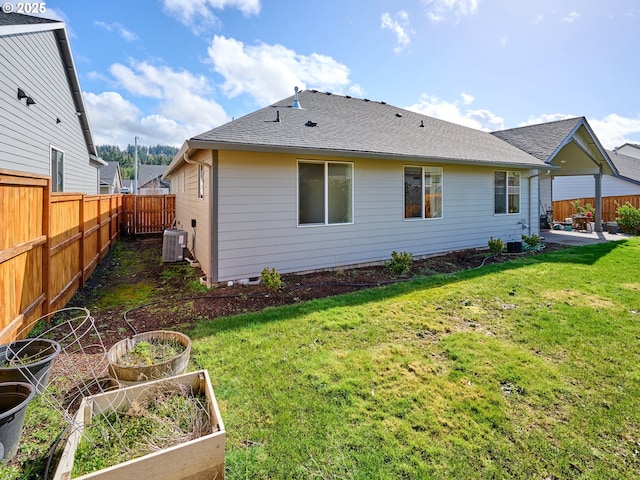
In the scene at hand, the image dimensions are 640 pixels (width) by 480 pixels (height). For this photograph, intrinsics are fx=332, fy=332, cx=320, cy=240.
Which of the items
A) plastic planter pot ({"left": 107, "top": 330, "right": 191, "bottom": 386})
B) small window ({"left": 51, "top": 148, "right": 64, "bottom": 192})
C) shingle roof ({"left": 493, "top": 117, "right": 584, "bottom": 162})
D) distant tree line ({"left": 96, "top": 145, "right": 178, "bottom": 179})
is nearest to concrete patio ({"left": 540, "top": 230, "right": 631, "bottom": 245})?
shingle roof ({"left": 493, "top": 117, "right": 584, "bottom": 162})

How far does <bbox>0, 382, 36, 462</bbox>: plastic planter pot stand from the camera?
74.8 inches

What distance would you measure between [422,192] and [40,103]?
9.98 m

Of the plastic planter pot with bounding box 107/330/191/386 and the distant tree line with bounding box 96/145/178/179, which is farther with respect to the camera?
the distant tree line with bounding box 96/145/178/179

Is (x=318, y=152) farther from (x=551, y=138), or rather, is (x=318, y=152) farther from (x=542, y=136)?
(x=542, y=136)

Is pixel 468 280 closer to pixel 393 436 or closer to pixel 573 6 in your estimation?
pixel 393 436

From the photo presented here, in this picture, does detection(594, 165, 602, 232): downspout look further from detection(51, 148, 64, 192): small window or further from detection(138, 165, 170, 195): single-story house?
detection(138, 165, 170, 195): single-story house

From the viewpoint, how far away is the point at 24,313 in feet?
12.0

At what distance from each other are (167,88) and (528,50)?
20.7 m

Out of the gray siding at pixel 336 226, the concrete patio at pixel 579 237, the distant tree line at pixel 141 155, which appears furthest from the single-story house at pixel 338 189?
the distant tree line at pixel 141 155

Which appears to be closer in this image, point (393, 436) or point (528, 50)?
point (393, 436)

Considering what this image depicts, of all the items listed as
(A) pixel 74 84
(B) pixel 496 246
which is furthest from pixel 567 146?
(A) pixel 74 84

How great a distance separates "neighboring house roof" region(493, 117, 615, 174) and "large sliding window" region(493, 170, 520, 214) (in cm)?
137

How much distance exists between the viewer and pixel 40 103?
8.35m

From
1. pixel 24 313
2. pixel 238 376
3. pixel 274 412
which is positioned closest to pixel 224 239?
pixel 24 313
